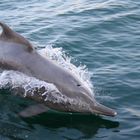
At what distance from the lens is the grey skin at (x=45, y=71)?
10.2 m

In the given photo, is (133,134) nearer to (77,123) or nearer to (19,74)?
(77,123)

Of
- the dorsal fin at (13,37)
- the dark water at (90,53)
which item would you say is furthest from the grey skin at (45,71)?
the dark water at (90,53)

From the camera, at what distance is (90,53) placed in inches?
543

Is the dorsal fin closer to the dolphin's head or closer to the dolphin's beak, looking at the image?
the dolphin's head

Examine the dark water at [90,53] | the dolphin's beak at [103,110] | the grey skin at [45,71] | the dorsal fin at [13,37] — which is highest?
the dorsal fin at [13,37]

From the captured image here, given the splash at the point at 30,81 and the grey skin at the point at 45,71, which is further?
the splash at the point at 30,81

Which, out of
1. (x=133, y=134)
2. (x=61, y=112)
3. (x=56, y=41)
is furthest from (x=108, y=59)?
(x=133, y=134)

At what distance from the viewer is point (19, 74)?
35.0 ft

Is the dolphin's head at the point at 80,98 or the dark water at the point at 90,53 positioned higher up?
the dolphin's head at the point at 80,98

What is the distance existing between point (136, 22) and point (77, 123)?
746cm

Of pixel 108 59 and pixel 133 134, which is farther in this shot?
pixel 108 59

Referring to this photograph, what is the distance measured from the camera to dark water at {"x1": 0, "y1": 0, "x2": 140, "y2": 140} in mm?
9780

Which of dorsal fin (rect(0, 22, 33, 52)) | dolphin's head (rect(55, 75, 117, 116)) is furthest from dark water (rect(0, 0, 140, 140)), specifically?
dorsal fin (rect(0, 22, 33, 52))

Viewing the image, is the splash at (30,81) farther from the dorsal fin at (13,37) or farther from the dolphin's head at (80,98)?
the dorsal fin at (13,37)
